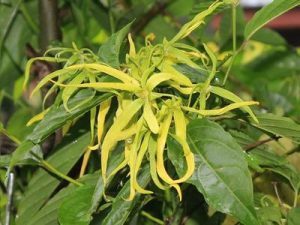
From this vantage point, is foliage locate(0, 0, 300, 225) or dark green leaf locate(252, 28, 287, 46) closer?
foliage locate(0, 0, 300, 225)

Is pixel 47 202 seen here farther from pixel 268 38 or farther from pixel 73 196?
pixel 268 38

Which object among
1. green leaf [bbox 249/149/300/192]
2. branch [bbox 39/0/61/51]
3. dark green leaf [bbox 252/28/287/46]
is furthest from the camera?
Answer: dark green leaf [bbox 252/28/287/46]

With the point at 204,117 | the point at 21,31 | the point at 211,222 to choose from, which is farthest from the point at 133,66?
the point at 21,31

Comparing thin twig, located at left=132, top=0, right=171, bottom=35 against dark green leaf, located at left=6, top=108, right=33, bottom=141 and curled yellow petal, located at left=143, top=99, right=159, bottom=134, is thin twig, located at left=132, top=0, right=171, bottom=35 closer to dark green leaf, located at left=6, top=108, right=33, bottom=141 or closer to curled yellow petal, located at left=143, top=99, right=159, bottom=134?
dark green leaf, located at left=6, top=108, right=33, bottom=141

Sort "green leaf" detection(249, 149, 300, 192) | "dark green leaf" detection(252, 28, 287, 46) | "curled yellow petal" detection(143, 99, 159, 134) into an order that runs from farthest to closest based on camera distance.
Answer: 1. "dark green leaf" detection(252, 28, 287, 46)
2. "green leaf" detection(249, 149, 300, 192)
3. "curled yellow petal" detection(143, 99, 159, 134)

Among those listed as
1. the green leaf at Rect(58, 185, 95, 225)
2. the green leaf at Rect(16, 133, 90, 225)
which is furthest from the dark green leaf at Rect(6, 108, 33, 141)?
the green leaf at Rect(58, 185, 95, 225)

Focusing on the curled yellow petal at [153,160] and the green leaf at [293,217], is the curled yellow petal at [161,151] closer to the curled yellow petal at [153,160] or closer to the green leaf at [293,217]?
the curled yellow petal at [153,160]
